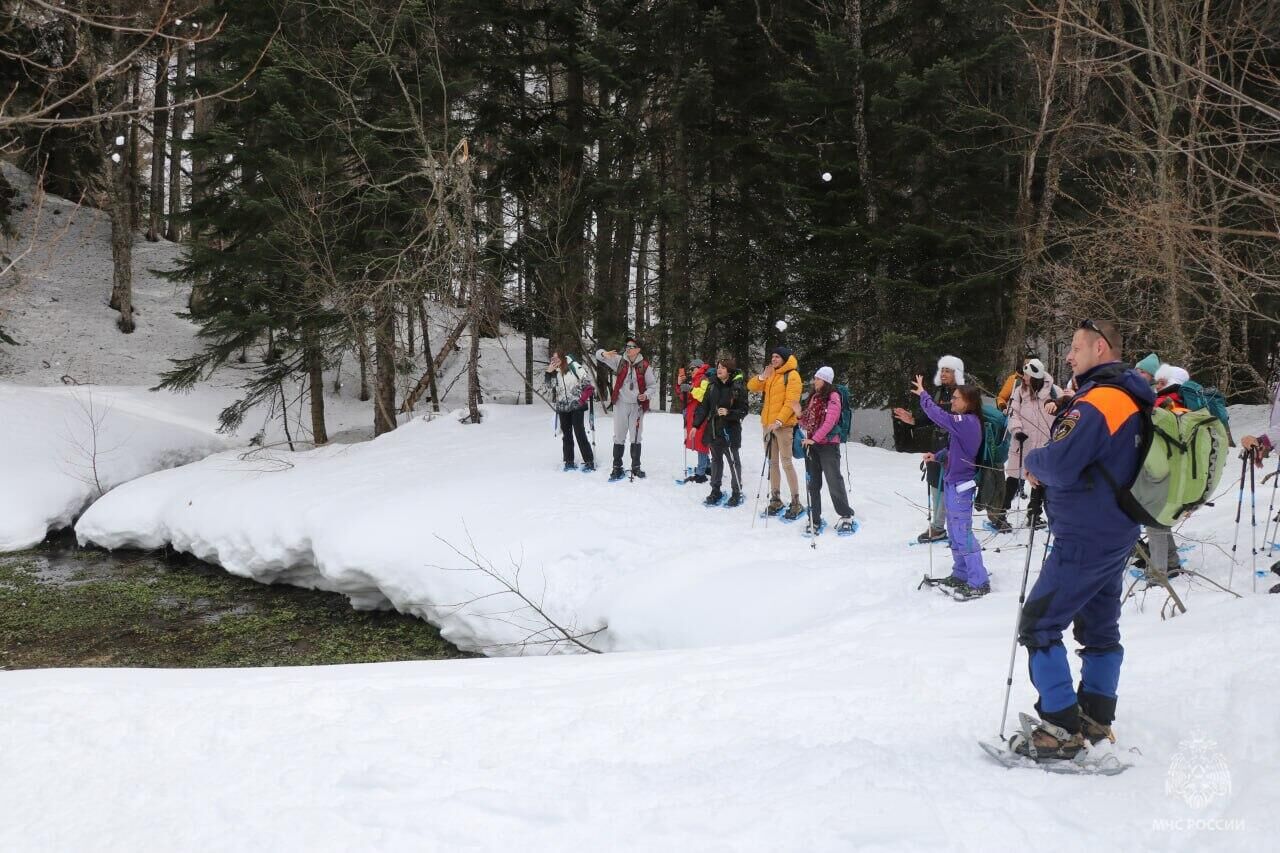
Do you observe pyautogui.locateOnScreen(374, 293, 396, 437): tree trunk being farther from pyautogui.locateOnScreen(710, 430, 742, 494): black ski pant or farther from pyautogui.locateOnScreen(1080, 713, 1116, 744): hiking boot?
pyautogui.locateOnScreen(1080, 713, 1116, 744): hiking boot

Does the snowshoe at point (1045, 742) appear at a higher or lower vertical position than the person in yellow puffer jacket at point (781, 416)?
lower

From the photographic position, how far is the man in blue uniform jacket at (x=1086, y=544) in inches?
129

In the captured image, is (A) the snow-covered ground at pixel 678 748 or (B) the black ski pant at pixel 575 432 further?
(B) the black ski pant at pixel 575 432

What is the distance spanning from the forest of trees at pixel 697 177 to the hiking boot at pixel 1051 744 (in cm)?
1115

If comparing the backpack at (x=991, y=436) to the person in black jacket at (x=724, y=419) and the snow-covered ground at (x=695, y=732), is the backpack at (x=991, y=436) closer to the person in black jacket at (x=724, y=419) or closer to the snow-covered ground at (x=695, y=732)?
the snow-covered ground at (x=695, y=732)

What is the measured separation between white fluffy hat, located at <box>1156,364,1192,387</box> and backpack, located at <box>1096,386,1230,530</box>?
3.28 m

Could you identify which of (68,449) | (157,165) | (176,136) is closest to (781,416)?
(68,449)

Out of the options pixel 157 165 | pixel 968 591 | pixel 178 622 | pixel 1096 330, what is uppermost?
pixel 157 165

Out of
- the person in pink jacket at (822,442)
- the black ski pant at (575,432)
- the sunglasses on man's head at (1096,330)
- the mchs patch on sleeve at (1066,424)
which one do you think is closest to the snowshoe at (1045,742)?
the mchs patch on sleeve at (1066,424)

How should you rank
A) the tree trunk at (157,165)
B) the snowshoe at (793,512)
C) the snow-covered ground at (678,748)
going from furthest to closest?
the tree trunk at (157,165) → the snowshoe at (793,512) → the snow-covered ground at (678,748)

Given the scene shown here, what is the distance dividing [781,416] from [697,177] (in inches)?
402

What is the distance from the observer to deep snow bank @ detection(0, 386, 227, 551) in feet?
45.5

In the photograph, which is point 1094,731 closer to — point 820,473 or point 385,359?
point 820,473

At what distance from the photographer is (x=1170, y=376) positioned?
6281 millimetres
